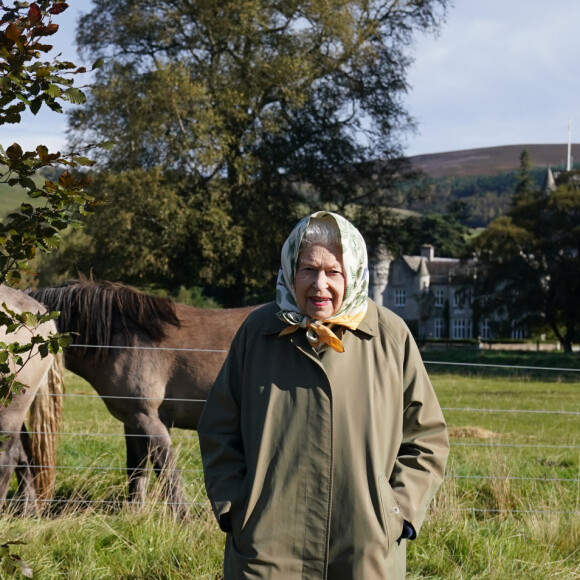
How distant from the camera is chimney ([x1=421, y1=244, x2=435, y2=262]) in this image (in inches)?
3684

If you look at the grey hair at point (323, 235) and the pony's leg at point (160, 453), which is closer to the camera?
the grey hair at point (323, 235)

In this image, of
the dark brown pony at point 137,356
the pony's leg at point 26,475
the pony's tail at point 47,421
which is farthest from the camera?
the dark brown pony at point 137,356

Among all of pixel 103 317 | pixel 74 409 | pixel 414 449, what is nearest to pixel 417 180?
pixel 74 409

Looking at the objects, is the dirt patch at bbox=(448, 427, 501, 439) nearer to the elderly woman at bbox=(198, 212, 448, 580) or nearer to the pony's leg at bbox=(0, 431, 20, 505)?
the pony's leg at bbox=(0, 431, 20, 505)

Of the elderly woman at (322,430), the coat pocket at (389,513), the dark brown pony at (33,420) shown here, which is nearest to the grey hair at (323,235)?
the elderly woman at (322,430)

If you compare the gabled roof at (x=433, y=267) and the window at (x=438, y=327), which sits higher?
the gabled roof at (x=433, y=267)

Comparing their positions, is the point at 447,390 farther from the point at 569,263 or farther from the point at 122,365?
the point at 569,263

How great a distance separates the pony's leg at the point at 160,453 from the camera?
6.10 meters

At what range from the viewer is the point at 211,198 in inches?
1000

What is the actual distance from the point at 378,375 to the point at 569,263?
39.0 metres

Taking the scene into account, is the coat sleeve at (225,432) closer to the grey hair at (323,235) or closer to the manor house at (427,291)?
the grey hair at (323,235)

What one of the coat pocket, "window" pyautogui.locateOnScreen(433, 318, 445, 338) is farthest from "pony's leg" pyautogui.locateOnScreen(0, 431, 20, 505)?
"window" pyautogui.locateOnScreen(433, 318, 445, 338)

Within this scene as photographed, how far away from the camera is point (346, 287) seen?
9.23 ft

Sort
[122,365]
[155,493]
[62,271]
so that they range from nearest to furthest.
Result: [155,493] → [122,365] → [62,271]
